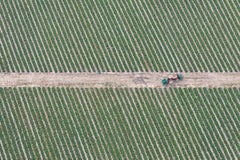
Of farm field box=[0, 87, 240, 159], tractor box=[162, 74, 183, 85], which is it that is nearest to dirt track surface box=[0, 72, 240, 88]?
tractor box=[162, 74, 183, 85]

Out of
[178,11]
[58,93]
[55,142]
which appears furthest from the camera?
[178,11]

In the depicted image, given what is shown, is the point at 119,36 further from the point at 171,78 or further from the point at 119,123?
the point at 119,123

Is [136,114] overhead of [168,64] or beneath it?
beneath

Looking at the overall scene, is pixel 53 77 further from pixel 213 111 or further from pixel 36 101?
pixel 213 111

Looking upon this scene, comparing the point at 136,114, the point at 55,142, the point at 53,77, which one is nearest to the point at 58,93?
the point at 53,77

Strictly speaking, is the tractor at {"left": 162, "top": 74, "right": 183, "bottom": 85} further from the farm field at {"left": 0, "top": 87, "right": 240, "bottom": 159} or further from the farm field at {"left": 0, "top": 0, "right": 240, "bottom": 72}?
the farm field at {"left": 0, "top": 0, "right": 240, "bottom": 72}

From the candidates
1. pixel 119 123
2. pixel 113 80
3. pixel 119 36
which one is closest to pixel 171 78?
pixel 113 80
